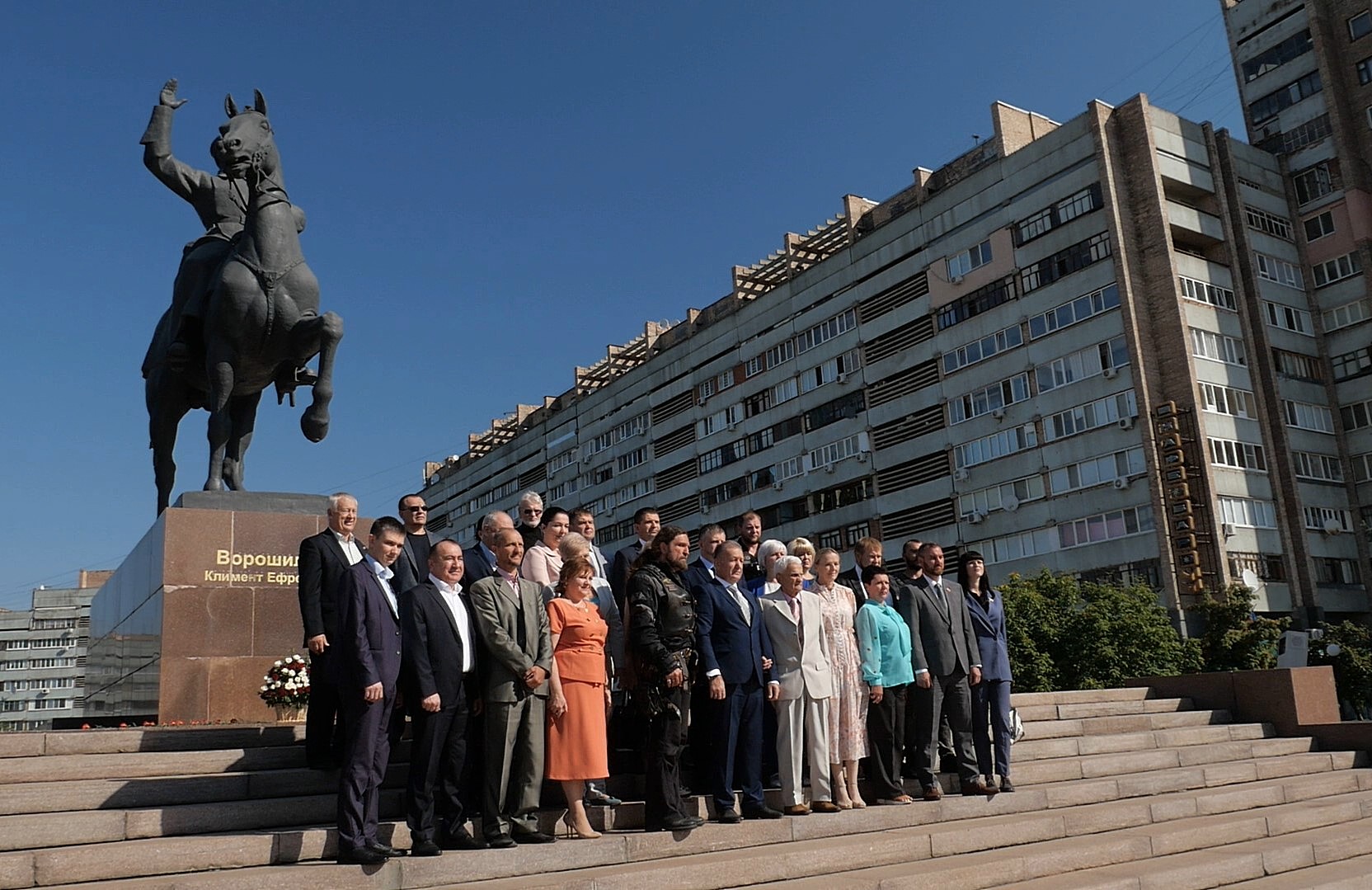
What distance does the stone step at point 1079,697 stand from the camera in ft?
39.1

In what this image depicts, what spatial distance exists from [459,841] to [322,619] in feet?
5.80

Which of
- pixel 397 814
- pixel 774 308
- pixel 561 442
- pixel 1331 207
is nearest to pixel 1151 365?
pixel 1331 207

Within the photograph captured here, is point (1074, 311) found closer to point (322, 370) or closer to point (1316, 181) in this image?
point (1316, 181)

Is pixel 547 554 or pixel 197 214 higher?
pixel 197 214

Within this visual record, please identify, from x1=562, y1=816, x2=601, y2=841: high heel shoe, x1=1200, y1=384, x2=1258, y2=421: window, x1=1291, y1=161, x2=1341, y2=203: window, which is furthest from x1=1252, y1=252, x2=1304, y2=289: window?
x1=562, y1=816, x2=601, y2=841: high heel shoe

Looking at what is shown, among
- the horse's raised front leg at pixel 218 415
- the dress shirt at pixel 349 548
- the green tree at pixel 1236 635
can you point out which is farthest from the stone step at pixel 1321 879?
the green tree at pixel 1236 635

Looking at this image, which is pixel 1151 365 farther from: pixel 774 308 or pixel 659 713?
pixel 659 713

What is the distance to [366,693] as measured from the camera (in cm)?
594

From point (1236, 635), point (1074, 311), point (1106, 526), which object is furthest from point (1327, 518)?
point (1236, 635)

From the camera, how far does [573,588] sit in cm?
701

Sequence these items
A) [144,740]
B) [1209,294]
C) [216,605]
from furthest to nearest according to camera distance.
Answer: [1209,294], [216,605], [144,740]

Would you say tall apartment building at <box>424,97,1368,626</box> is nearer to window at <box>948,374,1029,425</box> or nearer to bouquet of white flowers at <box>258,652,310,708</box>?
window at <box>948,374,1029,425</box>

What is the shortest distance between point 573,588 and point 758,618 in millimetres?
1487

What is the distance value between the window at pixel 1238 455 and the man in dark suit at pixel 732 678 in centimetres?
3190
